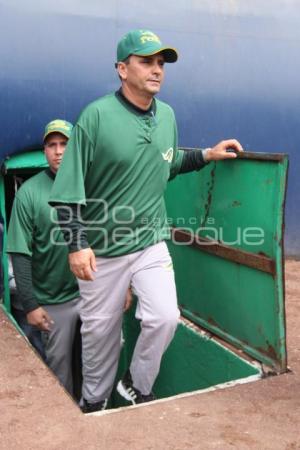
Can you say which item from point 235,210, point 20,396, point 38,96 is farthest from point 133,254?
point 38,96

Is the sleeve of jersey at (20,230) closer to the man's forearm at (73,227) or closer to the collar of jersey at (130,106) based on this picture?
the man's forearm at (73,227)

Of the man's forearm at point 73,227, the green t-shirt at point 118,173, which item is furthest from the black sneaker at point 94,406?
the man's forearm at point 73,227

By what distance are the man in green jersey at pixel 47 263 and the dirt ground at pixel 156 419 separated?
2.32 ft

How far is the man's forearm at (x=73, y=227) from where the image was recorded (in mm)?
2727

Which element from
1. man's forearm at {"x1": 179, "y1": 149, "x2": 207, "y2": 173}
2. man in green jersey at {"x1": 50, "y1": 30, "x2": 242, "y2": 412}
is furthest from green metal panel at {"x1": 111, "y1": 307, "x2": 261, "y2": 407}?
man's forearm at {"x1": 179, "y1": 149, "x2": 207, "y2": 173}

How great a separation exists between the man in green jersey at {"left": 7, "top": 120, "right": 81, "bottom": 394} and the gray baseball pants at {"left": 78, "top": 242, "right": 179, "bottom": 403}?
0.51 metres

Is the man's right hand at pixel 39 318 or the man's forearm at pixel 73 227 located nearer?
the man's forearm at pixel 73 227

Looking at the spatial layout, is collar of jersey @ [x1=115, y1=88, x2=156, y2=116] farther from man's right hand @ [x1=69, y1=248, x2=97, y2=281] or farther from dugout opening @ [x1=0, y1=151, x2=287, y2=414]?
man's right hand @ [x1=69, y1=248, x2=97, y2=281]

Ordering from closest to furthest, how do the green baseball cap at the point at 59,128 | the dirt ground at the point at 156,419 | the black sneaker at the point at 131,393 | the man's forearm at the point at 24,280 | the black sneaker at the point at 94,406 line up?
the dirt ground at the point at 156,419 < the black sneaker at the point at 131,393 < the black sneaker at the point at 94,406 < the man's forearm at the point at 24,280 < the green baseball cap at the point at 59,128

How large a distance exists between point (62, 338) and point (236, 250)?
1.33 m

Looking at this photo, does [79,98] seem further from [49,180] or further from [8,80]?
[49,180]

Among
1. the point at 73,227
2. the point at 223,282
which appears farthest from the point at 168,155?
the point at 223,282

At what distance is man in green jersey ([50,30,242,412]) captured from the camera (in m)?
2.76

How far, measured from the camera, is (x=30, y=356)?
3.05 m
